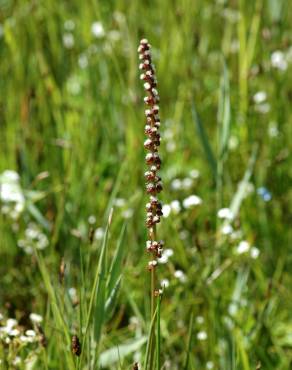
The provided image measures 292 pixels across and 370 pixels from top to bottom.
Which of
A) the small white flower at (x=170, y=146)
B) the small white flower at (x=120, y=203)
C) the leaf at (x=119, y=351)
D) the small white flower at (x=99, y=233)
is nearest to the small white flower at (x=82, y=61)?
the small white flower at (x=170, y=146)

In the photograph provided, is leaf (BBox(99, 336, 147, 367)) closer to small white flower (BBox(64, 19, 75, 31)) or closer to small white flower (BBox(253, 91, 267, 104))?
small white flower (BBox(253, 91, 267, 104))

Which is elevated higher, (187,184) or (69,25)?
(69,25)

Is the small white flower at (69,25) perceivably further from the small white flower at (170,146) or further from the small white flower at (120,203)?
the small white flower at (120,203)

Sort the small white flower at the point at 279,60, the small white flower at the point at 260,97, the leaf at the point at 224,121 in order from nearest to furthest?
the leaf at the point at 224,121 < the small white flower at the point at 260,97 < the small white flower at the point at 279,60

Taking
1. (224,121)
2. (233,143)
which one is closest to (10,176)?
(224,121)

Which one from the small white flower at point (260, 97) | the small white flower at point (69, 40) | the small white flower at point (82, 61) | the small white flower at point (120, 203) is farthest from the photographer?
the small white flower at point (69, 40)

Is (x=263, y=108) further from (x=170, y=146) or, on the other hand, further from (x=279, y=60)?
(x=170, y=146)

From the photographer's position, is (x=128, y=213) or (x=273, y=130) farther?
(x=273, y=130)
